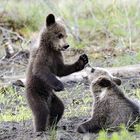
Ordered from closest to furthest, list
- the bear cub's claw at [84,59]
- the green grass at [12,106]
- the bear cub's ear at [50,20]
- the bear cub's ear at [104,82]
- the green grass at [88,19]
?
the bear cub's ear at [104,82] → the bear cub's ear at [50,20] → the bear cub's claw at [84,59] → the green grass at [12,106] → the green grass at [88,19]

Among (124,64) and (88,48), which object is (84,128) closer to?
(124,64)

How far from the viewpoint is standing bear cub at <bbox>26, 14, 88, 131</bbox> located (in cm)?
796

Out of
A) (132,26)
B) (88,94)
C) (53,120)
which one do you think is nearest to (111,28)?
(132,26)

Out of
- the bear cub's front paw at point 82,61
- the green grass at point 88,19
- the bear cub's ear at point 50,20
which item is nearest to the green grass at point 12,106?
the bear cub's front paw at point 82,61

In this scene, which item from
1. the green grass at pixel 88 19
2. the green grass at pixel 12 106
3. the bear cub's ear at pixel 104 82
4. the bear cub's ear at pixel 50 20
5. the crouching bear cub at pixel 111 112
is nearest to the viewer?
the crouching bear cub at pixel 111 112

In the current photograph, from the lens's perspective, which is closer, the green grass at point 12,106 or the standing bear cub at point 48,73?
the standing bear cub at point 48,73

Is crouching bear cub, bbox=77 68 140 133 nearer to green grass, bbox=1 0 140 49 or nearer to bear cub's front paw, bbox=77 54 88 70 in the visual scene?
bear cub's front paw, bbox=77 54 88 70

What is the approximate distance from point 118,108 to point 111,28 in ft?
30.4

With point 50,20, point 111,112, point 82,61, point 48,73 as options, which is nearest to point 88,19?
point 82,61

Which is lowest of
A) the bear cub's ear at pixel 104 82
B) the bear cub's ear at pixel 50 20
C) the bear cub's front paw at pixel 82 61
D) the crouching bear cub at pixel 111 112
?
the crouching bear cub at pixel 111 112

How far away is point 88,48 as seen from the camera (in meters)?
15.5

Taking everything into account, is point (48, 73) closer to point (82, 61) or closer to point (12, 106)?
point (82, 61)

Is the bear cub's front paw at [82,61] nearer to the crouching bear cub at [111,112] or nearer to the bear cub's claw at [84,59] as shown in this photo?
the bear cub's claw at [84,59]

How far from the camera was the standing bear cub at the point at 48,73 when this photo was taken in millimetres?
7965
